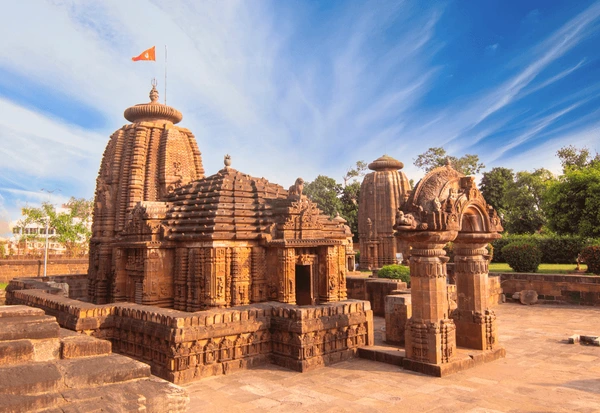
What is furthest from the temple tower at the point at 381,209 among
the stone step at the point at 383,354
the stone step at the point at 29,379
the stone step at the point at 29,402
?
the stone step at the point at 29,402

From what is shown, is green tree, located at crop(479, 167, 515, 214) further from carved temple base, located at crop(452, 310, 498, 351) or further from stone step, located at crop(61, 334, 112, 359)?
stone step, located at crop(61, 334, 112, 359)

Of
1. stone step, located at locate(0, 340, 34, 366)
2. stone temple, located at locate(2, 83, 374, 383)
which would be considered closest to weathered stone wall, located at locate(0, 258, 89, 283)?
stone temple, located at locate(2, 83, 374, 383)

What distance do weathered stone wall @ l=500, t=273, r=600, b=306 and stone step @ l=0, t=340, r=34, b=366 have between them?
68.2 feet

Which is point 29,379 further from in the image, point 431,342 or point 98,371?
point 431,342

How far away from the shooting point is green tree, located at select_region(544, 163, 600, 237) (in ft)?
73.7

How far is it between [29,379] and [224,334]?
665cm

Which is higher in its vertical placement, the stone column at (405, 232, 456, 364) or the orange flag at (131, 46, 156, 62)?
the orange flag at (131, 46, 156, 62)

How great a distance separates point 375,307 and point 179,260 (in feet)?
27.6

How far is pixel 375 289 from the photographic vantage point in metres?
17.3

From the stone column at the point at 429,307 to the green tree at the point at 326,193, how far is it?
157 feet

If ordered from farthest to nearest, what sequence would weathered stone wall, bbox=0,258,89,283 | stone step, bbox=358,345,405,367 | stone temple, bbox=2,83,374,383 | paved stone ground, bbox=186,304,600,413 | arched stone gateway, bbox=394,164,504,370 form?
weathered stone wall, bbox=0,258,89,283
stone step, bbox=358,345,405,367
stone temple, bbox=2,83,374,383
arched stone gateway, bbox=394,164,504,370
paved stone ground, bbox=186,304,600,413

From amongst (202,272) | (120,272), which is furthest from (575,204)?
(120,272)

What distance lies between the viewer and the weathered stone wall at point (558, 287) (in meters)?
18.2

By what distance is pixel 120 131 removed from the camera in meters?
18.9
